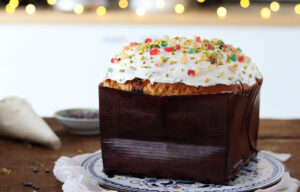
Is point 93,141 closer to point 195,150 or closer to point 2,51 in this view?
point 195,150

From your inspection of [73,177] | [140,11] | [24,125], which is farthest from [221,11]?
[73,177]

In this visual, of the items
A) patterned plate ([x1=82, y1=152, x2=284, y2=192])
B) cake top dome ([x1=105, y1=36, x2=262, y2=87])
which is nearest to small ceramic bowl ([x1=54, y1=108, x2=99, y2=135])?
patterned plate ([x1=82, y1=152, x2=284, y2=192])

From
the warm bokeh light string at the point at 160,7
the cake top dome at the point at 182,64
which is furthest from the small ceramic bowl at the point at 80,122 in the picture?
the warm bokeh light string at the point at 160,7

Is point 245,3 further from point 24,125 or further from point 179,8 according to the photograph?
point 24,125

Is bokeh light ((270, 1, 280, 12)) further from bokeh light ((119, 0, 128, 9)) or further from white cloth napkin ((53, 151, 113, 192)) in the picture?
white cloth napkin ((53, 151, 113, 192))

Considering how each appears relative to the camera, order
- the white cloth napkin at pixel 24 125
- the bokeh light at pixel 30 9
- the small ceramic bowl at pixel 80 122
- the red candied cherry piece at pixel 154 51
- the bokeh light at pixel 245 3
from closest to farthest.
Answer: the red candied cherry piece at pixel 154 51, the white cloth napkin at pixel 24 125, the small ceramic bowl at pixel 80 122, the bokeh light at pixel 30 9, the bokeh light at pixel 245 3

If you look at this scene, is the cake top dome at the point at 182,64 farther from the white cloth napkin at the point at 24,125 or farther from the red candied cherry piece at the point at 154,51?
the white cloth napkin at the point at 24,125
